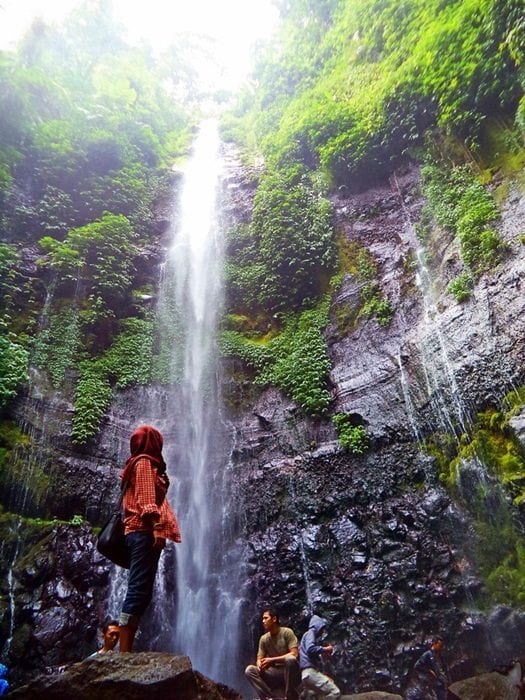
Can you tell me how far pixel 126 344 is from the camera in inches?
411

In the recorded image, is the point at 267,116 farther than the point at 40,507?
Yes

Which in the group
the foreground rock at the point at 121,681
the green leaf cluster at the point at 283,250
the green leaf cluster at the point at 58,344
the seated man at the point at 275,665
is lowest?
the foreground rock at the point at 121,681

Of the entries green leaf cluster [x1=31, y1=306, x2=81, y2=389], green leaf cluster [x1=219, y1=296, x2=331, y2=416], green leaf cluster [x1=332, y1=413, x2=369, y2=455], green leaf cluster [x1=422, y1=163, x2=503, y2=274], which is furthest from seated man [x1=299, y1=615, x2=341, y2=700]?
green leaf cluster [x1=31, y1=306, x2=81, y2=389]

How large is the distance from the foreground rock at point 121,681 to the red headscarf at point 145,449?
1.17 metres

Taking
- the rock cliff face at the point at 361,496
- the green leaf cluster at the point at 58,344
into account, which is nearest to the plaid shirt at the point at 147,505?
the rock cliff face at the point at 361,496

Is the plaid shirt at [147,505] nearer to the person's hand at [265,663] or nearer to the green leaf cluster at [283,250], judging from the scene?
the person's hand at [265,663]

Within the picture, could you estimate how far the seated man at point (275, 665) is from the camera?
501 centimetres

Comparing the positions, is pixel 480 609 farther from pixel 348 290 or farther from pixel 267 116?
pixel 267 116

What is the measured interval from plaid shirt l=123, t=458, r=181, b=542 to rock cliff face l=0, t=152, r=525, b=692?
453 centimetres

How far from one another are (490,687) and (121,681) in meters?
4.81

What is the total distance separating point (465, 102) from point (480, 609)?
886 centimetres

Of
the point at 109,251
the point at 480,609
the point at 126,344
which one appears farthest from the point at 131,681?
the point at 109,251

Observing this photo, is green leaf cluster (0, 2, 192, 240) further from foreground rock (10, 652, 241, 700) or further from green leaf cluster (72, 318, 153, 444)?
Result: foreground rock (10, 652, 241, 700)

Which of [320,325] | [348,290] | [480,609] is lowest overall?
[480,609]
